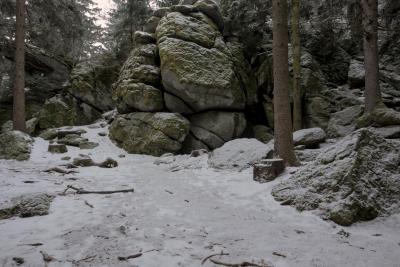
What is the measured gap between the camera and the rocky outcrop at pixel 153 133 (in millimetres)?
14031

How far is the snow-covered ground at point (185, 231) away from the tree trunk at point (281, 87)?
134 centimetres

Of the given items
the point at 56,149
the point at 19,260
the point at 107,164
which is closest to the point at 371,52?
the point at 107,164

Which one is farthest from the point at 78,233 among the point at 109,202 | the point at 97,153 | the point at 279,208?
the point at 97,153

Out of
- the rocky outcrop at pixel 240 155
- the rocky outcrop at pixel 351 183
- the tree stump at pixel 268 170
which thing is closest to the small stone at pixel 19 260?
the rocky outcrop at pixel 351 183

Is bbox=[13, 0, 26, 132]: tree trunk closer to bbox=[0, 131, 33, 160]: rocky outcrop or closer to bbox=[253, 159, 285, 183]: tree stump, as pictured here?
bbox=[0, 131, 33, 160]: rocky outcrop

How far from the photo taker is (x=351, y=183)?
4914 mm

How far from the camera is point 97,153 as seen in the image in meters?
13.6

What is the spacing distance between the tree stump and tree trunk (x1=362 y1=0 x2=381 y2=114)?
18.8 ft

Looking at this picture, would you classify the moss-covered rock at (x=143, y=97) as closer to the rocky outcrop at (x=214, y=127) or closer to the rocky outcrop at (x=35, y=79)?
the rocky outcrop at (x=214, y=127)

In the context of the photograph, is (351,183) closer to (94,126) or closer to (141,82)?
(141,82)

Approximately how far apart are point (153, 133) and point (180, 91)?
2596 millimetres

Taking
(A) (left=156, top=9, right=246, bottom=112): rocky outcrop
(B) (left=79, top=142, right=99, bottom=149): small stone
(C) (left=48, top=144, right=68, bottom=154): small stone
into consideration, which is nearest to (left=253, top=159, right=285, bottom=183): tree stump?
(A) (left=156, top=9, right=246, bottom=112): rocky outcrop

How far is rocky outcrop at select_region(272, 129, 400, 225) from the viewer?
4.64 meters

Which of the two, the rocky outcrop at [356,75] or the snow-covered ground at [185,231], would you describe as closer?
the snow-covered ground at [185,231]
